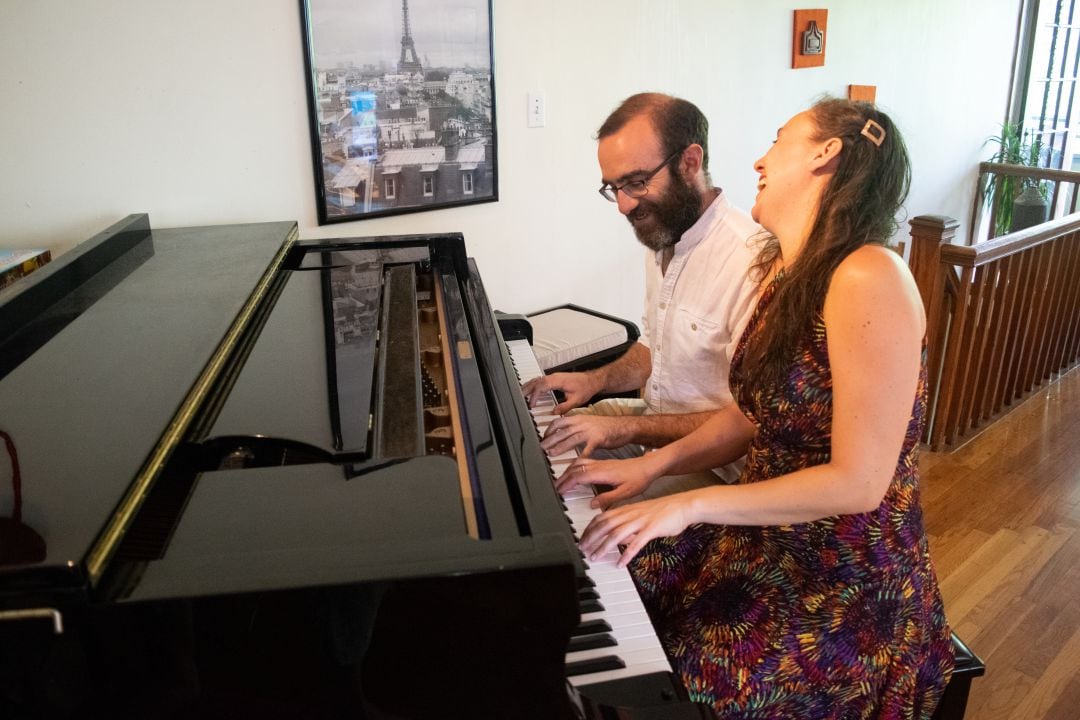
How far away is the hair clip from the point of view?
1.39 m

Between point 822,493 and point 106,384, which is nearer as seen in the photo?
A: point 106,384

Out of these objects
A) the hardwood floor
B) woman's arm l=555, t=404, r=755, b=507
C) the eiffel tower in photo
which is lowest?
the hardwood floor

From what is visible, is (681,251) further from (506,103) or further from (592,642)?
(506,103)

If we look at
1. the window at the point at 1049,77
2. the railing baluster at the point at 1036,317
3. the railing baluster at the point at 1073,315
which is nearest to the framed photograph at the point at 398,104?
the railing baluster at the point at 1036,317

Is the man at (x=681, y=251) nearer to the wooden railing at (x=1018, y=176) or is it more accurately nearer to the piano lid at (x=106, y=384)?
the piano lid at (x=106, y=384)

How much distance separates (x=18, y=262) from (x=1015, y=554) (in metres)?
2.85

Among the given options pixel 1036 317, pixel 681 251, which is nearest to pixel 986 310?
pixel 1036 317

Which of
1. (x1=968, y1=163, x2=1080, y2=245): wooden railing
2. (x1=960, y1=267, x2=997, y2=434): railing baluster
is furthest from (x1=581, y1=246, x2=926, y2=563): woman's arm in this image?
(x1=968, y1=163, x2=1080, y2=245): wooden railing

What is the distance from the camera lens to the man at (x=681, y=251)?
1875 mm

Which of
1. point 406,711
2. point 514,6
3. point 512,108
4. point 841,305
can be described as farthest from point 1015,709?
point 514,6

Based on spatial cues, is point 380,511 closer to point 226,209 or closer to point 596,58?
point 226,209

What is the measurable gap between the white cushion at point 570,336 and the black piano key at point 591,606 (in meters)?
1.42

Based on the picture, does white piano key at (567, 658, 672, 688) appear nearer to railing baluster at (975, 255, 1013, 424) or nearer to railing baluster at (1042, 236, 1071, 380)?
railing baluster at (975, 255, 1013, 424)

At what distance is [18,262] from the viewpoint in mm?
1895
